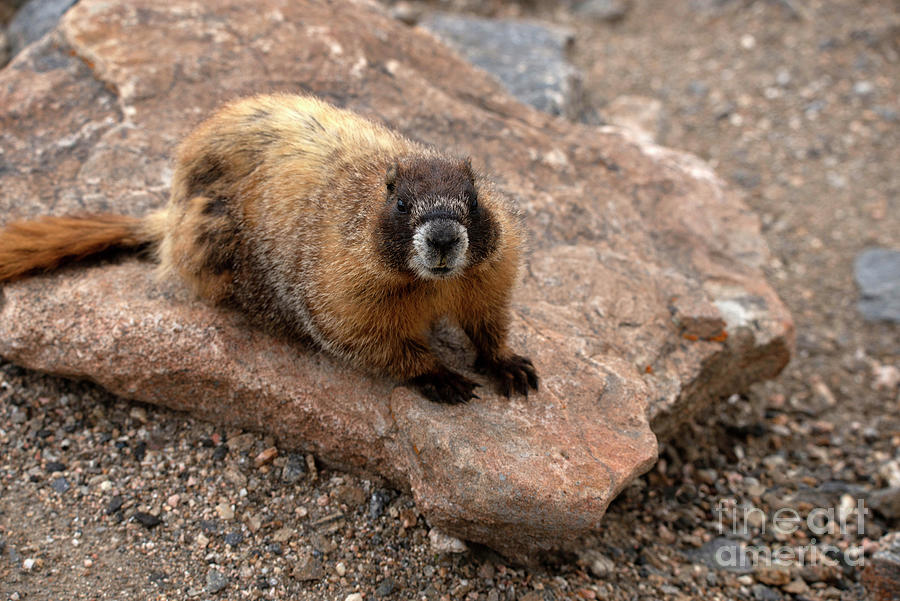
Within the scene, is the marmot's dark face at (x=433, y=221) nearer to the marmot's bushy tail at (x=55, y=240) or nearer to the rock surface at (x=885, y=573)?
the marmot's bushy tail at (x=55, y=240)

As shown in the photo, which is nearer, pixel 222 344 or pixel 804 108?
pixel 222 344

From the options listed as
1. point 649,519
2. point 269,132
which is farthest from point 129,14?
point 649,519

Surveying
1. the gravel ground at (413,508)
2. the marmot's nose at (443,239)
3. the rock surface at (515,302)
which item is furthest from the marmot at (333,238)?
the gravel ground at (413,508)

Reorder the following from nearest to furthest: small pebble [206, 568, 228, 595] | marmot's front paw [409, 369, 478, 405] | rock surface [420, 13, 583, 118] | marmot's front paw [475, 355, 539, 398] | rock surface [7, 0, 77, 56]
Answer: small pebble [206, 568, 228, 595] < marmot's front paw [409, 369, 478, 405] < marmot's front paw [475, 355, 539, 398] < rock surface [7, 0, 77, 56] < rock surface [420, 13, 583, 118]

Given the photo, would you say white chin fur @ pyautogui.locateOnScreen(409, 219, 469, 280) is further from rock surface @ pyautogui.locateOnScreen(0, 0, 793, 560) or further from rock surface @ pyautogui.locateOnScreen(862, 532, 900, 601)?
rock surface @ pyautogui.locateOnScreen(862, 532, 900, 601)

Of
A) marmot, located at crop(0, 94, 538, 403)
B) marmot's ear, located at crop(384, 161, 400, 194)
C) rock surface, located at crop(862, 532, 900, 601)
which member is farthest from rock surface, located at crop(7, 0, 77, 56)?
rock surface, located at crop(862, 532, 900, 601)

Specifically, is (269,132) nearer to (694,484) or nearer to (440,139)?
(440,139)
